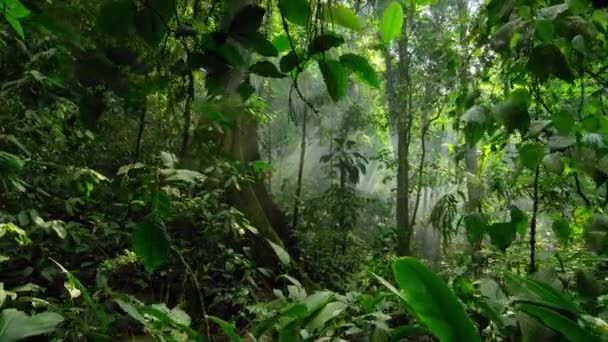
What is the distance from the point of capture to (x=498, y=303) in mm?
805

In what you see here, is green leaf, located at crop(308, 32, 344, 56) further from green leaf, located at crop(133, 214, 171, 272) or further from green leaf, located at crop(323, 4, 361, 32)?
green leaf, located at crop(133, 214, 171, 272)

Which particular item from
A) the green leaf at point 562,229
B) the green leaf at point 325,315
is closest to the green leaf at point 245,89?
the green leaf at point 325,315

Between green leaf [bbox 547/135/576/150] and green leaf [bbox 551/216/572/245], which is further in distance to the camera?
green leaf [bbox 551/216/572/245]

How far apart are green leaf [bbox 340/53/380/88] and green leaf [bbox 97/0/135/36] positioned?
28 centimetres

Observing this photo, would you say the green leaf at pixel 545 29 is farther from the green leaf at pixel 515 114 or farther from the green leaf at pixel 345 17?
the green leaf at pixel 345 17

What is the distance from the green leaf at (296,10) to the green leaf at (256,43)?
2.0 inches

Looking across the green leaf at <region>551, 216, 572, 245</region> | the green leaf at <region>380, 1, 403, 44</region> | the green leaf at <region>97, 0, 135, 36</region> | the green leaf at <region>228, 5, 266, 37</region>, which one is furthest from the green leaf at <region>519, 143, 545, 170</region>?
the green leaf at <region>97, 0, 135, 36</region>

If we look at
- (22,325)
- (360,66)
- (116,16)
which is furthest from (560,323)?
(22,325)

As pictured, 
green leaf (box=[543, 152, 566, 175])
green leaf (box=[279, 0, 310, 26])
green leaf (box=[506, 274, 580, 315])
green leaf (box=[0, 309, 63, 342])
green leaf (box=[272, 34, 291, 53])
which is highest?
green leaf (box=[279, 0, 310, 26])

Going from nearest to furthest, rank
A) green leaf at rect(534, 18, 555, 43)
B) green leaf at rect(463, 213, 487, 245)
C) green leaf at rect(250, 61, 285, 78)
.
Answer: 1. green leaf at rect(250, 61, 285, 78)
2. green leaf at rect(534, 18, 555, 43)
3. green leaf at rect(463, 213, 487, 245)

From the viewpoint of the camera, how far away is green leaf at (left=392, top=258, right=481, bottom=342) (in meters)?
0.56

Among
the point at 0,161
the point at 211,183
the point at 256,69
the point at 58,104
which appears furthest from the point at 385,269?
the point at 256,69

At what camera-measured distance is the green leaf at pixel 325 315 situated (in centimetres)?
85

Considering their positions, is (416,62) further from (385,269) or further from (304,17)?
(304,17)
